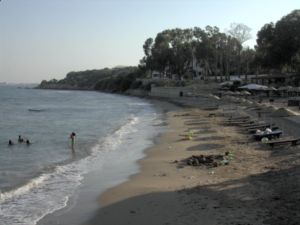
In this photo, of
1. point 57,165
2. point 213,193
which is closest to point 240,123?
point 57,165

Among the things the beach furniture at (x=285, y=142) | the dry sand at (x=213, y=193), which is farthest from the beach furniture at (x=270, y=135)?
the dry sand at (x=213, y=193)

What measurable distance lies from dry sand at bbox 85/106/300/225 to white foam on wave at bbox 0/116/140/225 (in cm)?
162

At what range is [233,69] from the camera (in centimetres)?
13112

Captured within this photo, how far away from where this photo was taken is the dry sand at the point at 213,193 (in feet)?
42.2

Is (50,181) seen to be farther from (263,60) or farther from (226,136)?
(263,60)

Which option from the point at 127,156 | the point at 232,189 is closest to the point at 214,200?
the point at 232,189

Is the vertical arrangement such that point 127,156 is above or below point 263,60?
below

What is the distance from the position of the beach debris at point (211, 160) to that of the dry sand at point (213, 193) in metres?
0.33

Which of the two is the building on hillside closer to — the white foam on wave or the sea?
the sea

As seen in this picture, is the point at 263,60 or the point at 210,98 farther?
the point at 263,60

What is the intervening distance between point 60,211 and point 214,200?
4581 millimetres

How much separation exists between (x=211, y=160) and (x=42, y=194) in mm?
7727

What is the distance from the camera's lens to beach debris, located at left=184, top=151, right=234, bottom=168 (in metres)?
→ 21.2

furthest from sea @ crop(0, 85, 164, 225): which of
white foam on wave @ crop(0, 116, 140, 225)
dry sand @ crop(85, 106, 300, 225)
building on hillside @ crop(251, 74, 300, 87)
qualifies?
building on hillside @ crop(251, 74, 300, 87)
